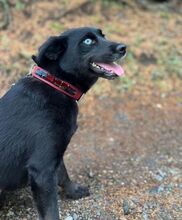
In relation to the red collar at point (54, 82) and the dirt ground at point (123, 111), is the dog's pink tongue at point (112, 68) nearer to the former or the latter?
the red collar at point (54, 82)

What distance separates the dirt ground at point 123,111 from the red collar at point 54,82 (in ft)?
3.63

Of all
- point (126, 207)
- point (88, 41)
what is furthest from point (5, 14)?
point (126, 207)

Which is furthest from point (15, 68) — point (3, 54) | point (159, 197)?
point (159, 197)

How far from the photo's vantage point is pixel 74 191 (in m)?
4.89

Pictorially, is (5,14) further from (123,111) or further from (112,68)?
(112,68)

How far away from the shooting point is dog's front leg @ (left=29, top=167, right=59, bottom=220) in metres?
4.15

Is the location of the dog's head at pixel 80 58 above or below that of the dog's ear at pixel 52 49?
below

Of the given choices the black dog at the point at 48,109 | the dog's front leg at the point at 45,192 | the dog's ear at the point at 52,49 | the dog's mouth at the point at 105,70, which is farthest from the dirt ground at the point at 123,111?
the dog's ear at the point at 52,49

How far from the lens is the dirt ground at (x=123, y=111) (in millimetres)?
4809

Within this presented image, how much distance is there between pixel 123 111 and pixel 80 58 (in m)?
2.36

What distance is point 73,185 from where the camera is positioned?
193 inches

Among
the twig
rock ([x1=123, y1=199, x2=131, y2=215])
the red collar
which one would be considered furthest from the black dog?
the twig

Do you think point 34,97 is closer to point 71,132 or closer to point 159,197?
point 71,132

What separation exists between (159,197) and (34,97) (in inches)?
62.6
